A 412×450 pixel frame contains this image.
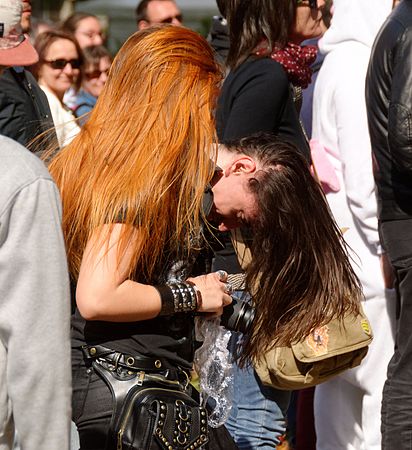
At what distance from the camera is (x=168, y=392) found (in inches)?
110

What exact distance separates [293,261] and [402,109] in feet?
3.77

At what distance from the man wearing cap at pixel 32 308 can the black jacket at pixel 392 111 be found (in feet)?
7.13

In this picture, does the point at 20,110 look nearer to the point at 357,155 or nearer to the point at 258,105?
the point at 258,105

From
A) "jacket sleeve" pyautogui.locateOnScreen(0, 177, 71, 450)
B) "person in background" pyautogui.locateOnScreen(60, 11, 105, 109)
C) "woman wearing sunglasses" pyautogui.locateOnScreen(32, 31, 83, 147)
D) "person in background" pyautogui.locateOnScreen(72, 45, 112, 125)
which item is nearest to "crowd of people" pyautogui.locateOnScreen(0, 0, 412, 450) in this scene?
"jacket sleeve" pyautogui.locateOnScreen(0, 177, 71, 450)

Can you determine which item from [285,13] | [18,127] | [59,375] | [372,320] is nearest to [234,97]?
[285,13]

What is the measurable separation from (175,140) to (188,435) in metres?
0.79

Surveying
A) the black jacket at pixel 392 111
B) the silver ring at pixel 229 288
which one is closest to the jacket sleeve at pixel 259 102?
the black jacket at pixel 392 111

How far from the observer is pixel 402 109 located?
3.98 meters

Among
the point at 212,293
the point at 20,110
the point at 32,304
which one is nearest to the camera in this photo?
the point at 32,304

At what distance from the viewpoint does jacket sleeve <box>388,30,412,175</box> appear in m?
3.97

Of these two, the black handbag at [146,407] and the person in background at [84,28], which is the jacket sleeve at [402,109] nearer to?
the black handbag at [146,407]

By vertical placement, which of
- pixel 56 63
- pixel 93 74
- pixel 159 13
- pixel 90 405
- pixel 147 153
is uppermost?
pixel 147 153

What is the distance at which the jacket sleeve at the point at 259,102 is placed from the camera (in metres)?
3.97

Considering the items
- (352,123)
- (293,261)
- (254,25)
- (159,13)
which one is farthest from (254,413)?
(159,13)
